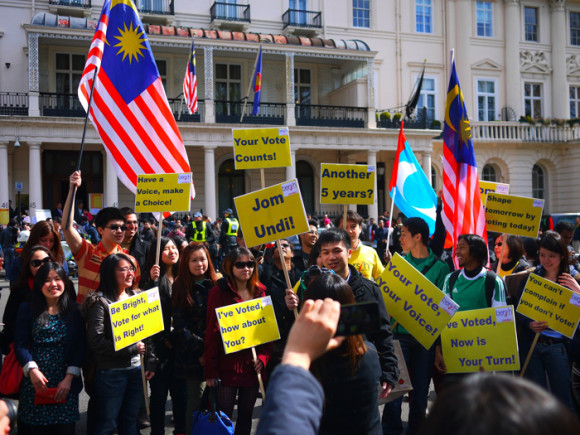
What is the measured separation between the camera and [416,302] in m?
4.16

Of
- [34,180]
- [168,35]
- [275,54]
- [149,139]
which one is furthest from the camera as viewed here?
[275,54]

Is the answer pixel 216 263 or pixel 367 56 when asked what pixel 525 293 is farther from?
pixel 367 56

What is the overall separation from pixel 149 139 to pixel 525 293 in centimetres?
455

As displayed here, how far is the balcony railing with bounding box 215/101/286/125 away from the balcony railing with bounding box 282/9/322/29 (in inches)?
176

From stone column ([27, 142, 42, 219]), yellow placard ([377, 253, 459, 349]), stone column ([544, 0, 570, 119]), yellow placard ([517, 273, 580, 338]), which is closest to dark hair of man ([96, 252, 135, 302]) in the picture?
yellow placard ([377, 253, 459, 349])

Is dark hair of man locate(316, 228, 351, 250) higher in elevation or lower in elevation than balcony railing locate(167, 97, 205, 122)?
lower

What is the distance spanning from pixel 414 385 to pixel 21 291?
10.5 ft

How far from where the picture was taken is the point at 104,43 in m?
6.79

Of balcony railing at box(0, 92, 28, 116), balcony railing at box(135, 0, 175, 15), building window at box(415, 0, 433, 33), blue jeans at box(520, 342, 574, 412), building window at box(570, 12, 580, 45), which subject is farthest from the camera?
building window at box(570, 12, 580, 45)

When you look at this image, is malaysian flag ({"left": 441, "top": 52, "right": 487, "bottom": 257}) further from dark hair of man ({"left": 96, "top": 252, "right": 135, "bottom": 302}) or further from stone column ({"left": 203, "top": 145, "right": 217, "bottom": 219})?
stone column ({"left": 203, "top": 145, "right": 217, "bottom": 219})

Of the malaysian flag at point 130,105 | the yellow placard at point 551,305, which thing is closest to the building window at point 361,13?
the malaysian flag at point 130,105

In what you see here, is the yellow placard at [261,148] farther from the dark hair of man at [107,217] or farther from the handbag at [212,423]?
the handbag at [212,423]

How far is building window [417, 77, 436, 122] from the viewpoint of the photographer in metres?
30.0

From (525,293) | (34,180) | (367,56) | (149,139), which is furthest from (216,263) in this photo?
(367,56)
